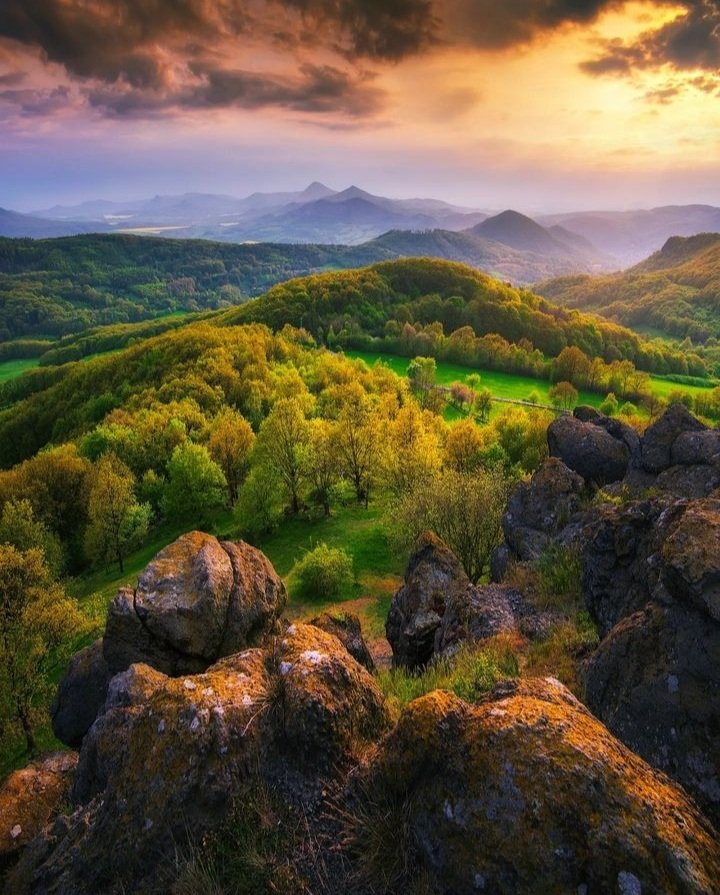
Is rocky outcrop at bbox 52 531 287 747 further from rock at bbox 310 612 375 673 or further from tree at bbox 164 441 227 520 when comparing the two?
tree at bbox 164 441 227 520

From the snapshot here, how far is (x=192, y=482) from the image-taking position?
60688 mm

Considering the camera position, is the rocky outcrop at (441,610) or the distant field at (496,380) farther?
the distant field at (496,380)

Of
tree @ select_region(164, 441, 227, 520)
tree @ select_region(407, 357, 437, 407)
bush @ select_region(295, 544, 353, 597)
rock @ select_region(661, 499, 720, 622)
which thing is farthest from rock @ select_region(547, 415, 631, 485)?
tree @ select_region(407, 357, 437, 407)

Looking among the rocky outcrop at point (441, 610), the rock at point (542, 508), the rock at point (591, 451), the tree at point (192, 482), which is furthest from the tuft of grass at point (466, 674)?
the tree at point (192, 482)

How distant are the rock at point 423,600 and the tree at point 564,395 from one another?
94133 millimetres

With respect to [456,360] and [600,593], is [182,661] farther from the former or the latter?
[456,360]

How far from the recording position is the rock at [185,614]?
743 inches

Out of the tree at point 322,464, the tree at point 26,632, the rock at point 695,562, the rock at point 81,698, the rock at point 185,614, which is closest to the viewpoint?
the rock at point 695,562

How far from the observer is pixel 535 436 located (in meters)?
68.9

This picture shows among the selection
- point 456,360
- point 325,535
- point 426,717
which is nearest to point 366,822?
point 426,717

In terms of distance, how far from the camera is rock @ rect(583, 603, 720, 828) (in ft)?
28.7

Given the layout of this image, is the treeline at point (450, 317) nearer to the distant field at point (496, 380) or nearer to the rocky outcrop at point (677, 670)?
the distant field at point (496, 380)

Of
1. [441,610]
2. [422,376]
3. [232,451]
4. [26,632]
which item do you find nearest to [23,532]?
[26,632]

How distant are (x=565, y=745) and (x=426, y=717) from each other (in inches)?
79.1
